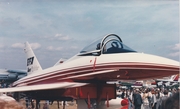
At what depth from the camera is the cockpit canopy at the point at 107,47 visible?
902 cm

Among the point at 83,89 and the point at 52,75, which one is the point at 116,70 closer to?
the point at 83,89

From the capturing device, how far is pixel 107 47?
9.30m

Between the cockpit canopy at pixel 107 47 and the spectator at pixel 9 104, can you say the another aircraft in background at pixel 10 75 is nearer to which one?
the cockpit canopy at pixel 107 47

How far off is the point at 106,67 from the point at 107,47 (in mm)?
911

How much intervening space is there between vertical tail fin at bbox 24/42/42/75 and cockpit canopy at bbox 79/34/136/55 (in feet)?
19.2

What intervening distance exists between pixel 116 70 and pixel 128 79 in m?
0.76

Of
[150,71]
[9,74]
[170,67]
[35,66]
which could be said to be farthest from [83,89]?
[9,74]

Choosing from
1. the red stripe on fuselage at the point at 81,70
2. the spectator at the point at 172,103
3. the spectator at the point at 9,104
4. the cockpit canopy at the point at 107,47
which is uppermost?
the cockpit canopy at the point at 107,47

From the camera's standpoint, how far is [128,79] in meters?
8.96

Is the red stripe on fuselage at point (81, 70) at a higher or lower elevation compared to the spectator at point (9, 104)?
higher

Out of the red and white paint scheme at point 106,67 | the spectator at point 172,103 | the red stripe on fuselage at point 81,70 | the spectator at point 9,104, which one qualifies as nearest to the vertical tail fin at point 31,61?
the red stripe on fuselage at point 81,70

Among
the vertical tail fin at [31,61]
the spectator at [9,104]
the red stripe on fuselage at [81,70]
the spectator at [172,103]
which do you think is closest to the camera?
the spectator at [172,103]

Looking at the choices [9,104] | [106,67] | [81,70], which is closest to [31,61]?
[81,70]

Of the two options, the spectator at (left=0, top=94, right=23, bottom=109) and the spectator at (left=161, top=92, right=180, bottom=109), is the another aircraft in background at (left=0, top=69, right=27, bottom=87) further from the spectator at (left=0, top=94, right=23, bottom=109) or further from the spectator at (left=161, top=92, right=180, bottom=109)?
the spectator at (left=161, top=92, right=180, bottom=109)
